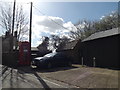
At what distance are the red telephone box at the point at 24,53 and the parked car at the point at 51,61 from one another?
3.62 metres

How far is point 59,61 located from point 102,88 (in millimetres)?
11917

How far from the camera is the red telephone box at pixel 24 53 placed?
1026 inches

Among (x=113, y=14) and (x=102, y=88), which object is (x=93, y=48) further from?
(x=113, y=14)

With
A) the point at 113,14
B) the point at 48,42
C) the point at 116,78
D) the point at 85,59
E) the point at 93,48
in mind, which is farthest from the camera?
the point at 48,42

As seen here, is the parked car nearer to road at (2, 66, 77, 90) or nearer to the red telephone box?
the red telephone box

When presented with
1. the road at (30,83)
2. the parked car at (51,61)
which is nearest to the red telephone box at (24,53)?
the parked car at (51,61)

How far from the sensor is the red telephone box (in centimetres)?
2606

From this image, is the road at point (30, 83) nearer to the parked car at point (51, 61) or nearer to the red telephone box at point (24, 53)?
the parked car at point (51, 61)

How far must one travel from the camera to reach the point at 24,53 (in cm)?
2606

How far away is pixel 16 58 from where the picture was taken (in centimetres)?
2964

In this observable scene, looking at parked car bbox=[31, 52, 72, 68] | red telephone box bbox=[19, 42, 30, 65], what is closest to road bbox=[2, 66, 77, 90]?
parked car bbox=[31, 52, 72, 68]

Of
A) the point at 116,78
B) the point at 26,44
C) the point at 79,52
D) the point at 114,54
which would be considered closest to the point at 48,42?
the point at 79,52

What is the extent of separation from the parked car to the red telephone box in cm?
362

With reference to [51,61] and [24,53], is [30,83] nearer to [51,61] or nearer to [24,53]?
[51,61]
